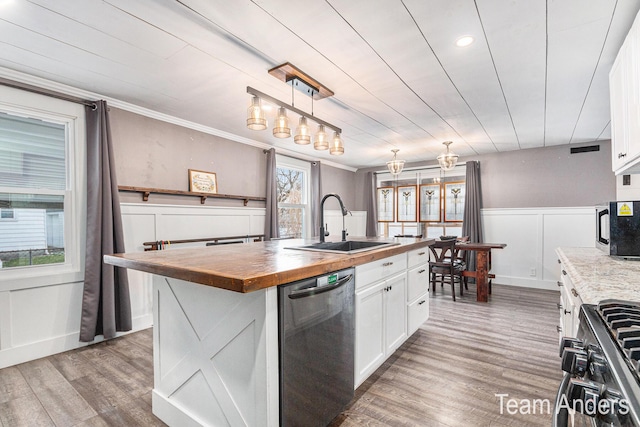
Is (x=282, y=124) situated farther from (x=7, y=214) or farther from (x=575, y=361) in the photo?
(x=7, y=214)

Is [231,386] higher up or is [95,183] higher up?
[95,183]

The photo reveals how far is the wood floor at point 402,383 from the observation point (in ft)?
5.85

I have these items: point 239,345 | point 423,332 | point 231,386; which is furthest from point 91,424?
point 423,332

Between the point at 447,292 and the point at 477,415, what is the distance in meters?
3.19

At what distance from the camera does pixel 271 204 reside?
4582 mm

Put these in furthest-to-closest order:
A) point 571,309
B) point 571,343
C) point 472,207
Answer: point 472,207
point 571,309
point 571,343

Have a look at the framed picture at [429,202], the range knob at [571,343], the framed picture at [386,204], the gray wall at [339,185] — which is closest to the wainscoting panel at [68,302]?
the gray wall at [339,185]

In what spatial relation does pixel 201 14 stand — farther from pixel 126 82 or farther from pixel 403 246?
pixel 403 246

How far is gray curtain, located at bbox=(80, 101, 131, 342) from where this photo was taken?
9.12 feet

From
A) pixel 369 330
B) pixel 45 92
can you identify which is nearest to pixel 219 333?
pixel 369 330

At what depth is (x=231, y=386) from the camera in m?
1.40

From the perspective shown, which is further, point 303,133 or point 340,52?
point 303,133

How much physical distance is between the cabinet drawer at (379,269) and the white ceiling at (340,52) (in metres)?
1.49

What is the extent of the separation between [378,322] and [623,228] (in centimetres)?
166
